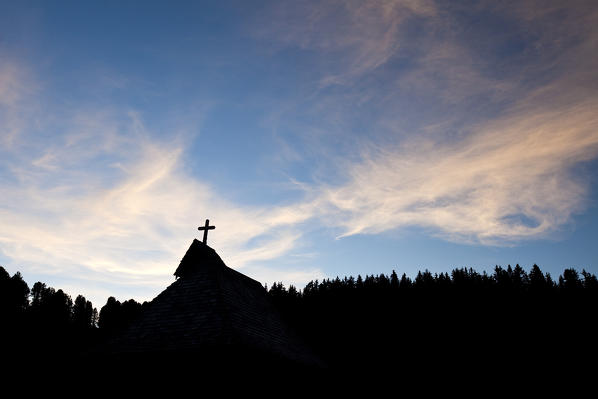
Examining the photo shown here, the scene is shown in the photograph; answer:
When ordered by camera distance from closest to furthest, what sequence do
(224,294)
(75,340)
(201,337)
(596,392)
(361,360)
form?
1. (201,337)
2. (224,294)
3. (596,392)
4. (361,360)
5. (75,340)

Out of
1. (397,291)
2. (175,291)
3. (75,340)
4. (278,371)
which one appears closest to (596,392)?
(397,291)

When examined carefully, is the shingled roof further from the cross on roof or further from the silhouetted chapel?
the cross on roof

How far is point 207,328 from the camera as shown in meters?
14.5

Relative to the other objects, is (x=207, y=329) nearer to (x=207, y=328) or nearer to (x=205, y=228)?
(x=207, y=328)

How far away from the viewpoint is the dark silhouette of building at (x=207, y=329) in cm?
1391

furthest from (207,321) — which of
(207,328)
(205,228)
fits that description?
(205,228)

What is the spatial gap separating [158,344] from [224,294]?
3.02 m

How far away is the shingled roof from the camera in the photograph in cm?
1411

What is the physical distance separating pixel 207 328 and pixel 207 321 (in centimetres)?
43

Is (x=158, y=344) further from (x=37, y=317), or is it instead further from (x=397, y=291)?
(x=37, y=317)

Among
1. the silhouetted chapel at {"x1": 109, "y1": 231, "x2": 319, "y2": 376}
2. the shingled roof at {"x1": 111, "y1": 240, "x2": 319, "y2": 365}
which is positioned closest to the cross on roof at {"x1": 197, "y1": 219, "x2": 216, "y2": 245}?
the silhouetted chapel at {"x1": 109, "y1": 231, "x2": 319, "y2": 376}

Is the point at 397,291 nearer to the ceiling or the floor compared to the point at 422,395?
nearer to the ceiling

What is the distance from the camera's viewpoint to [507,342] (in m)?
56.8

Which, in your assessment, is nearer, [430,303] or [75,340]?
[75,340]
